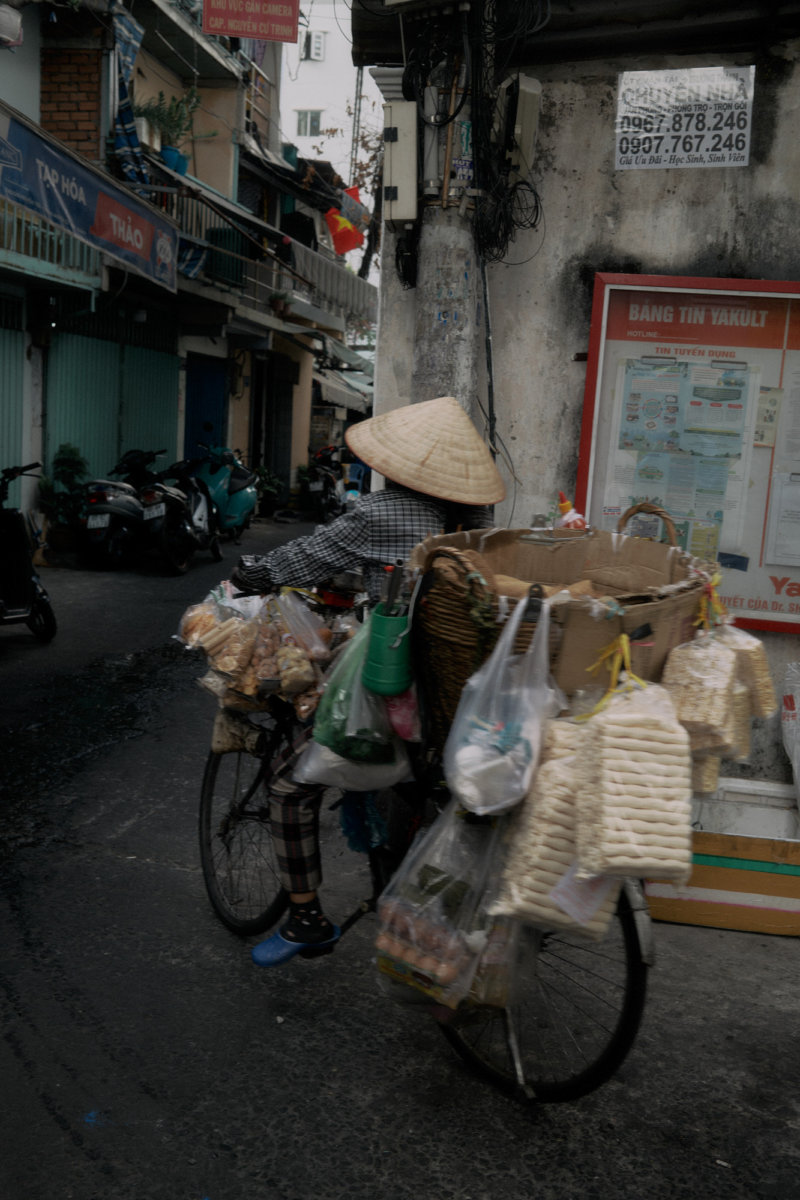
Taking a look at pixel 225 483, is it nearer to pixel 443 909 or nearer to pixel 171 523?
pixel 171 523

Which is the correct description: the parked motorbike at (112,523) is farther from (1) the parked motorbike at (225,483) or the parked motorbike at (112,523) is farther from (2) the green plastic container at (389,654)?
(2) the green plastic container at (389,654)

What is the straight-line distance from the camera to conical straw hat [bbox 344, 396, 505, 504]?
3.07 m

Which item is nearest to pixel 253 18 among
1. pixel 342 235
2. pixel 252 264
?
pixel 342 235

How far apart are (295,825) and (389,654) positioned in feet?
2.63

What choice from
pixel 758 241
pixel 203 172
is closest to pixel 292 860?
pixel 758 241

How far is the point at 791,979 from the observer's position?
343 centimetres

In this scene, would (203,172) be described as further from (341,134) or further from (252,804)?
(252,804)

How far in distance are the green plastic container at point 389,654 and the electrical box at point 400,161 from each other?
2.61 metres

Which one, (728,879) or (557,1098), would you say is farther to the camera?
(728,879)

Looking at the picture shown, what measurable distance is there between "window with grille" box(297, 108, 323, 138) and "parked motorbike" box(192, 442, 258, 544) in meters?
41.1

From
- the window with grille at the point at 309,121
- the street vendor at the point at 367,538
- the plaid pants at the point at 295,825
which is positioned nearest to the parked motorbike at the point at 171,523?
the street vendor at the point at 367,538

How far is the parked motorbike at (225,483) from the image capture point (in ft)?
44.6

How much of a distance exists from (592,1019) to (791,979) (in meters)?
1.12

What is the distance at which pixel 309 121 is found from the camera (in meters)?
50.1
